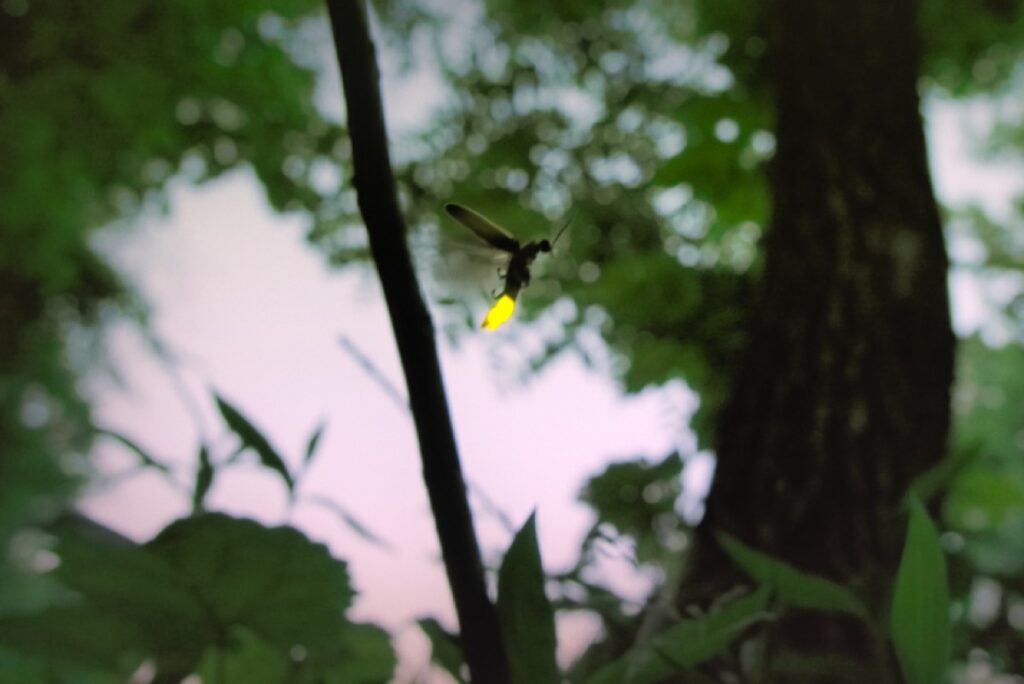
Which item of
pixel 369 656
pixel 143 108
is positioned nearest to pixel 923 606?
pixel 369 656

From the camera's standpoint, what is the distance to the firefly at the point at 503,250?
0.85 feet

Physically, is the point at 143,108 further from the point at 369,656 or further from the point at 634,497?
the point at 369,656

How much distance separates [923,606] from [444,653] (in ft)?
A: 0.62

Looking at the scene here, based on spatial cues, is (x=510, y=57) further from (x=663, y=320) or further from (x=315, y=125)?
(x=663, y=320)

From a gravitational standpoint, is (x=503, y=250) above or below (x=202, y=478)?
above

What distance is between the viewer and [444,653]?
0.32 metres

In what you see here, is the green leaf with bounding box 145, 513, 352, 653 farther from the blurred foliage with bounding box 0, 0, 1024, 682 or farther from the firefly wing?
the blurred foliage with bounding box 0, 0, 1024, 682

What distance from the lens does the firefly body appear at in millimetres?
259

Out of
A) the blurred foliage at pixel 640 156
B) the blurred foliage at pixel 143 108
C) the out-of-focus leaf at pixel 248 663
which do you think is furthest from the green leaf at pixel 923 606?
the blurred foliage at pixel 143 108

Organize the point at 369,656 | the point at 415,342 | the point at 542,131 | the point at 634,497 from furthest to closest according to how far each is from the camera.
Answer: the point at 542,131, the point at 634,497, the point at 369,656, the point at 415,342

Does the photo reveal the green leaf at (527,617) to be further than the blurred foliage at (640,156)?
No

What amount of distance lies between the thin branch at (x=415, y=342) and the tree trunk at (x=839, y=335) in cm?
47

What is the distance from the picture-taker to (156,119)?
1.63m

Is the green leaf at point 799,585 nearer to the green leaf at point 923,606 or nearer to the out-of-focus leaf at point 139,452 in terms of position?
the green leaf at point 923,606
